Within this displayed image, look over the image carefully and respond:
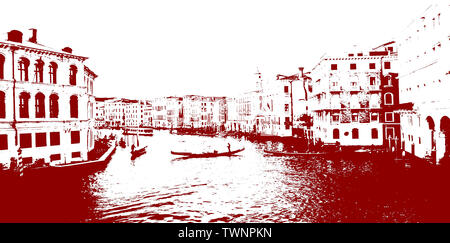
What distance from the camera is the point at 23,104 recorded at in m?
15.4

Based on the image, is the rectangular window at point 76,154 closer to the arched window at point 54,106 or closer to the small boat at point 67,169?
the small boat at point 67,169

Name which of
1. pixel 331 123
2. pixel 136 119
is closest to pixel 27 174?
pixel 331 123

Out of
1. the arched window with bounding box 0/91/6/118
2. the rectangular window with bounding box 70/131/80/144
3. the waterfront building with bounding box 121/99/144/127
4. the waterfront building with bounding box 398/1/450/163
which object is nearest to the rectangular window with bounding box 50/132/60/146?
the rectangular window with bounding box 70/131/80/144

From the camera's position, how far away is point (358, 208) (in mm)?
11484

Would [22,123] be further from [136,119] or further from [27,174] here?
[136,119]

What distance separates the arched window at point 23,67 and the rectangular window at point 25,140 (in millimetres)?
2863

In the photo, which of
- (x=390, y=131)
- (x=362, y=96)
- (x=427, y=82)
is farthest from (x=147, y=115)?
(x=427, y=82)

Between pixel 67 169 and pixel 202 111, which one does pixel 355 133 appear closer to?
pixel 67 169

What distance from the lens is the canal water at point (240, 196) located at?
10.8 metres

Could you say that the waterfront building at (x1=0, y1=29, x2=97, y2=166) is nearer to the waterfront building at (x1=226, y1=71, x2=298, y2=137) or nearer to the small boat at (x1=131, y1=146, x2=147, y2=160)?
the small boat at (x1=131, y1=146, x2=147, y2=160)

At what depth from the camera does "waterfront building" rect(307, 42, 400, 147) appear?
29906 millimetres

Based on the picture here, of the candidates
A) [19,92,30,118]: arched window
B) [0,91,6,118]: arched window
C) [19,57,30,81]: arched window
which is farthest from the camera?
[19,57,30,81]: arched window
